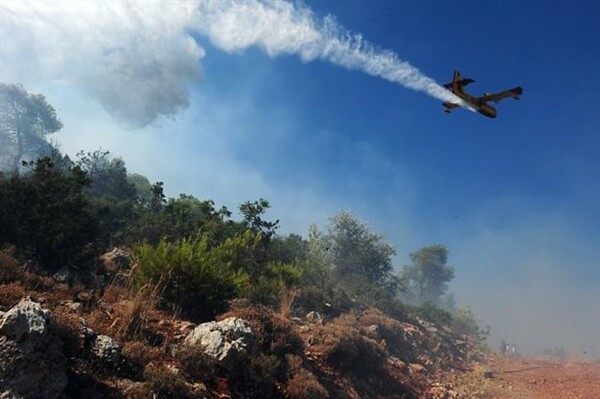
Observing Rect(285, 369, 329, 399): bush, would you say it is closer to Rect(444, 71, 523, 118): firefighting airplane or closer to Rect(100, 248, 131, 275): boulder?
Rect(100, 248, 131, 275): boulder

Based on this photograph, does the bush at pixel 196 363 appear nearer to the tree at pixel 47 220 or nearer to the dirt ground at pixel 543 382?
the tree at pixel 47 220

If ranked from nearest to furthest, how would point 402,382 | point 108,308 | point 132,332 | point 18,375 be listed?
point 18,375
point 132,332
point 108,308
point 402,382

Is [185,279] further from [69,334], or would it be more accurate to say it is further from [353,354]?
[353,354]

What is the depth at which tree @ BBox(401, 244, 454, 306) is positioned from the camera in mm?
83500

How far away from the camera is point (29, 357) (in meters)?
5.16

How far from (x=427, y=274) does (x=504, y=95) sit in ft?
263

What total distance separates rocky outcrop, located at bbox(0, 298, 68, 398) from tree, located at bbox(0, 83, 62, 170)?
360 feet

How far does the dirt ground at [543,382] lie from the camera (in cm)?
1837

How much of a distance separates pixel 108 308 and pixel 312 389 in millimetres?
4587

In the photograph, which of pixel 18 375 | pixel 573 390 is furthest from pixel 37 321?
pixel 573 390

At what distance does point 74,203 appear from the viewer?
13211 mm

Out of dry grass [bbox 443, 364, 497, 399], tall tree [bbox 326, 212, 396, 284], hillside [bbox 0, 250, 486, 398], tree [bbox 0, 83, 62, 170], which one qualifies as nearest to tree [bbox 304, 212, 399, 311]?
tall tree [bbox 326, 212, 396, 284]

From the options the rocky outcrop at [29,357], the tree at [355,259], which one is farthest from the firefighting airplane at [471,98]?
the tree at [355,259]

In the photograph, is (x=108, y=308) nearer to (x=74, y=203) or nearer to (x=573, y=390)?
(x=74, y=203)
